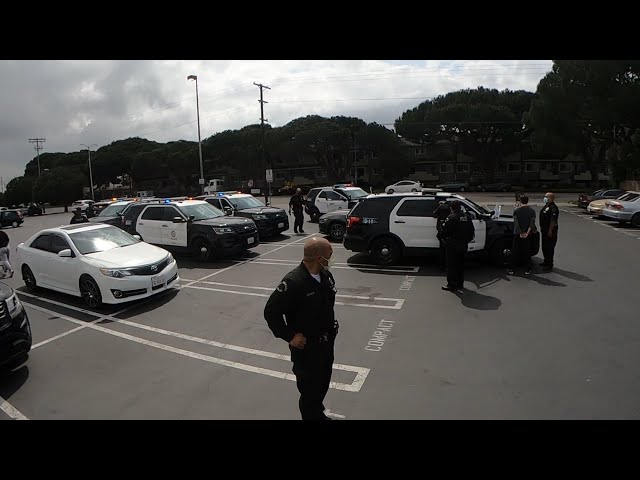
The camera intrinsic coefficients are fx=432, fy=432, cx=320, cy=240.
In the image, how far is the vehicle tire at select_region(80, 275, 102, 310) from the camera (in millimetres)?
7918

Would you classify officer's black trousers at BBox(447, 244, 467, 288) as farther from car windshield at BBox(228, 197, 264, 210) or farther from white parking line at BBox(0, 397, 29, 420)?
car windshield at BBox(228, 197, 264, 210)

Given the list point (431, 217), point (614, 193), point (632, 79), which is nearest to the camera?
point (431, 217)

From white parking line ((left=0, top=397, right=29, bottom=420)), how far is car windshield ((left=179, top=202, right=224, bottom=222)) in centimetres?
827

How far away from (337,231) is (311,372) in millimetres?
11350

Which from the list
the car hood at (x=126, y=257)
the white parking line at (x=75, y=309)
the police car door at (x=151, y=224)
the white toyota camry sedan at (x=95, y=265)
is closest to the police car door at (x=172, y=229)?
the police car door at (x=151, y=224)

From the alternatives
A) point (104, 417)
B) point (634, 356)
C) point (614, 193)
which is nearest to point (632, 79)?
point (614, 193)

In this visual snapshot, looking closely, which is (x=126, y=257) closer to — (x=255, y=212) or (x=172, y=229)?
(x=172, y=229)

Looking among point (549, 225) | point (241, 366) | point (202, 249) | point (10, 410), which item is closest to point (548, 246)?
point (549, 225)

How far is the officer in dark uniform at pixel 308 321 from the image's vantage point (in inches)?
139

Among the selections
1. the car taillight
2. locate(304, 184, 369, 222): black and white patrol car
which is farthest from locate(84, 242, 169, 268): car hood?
locate(304, 184, 369, 222): black and white patrol car

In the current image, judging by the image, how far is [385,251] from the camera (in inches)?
426

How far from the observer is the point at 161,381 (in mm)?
5074
